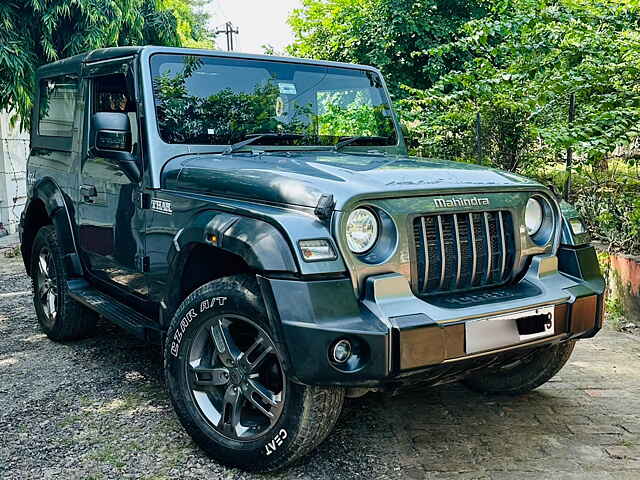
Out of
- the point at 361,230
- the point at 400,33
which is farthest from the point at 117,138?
the point at 400,33

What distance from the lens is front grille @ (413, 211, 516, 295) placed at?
3.08m

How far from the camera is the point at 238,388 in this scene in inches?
127

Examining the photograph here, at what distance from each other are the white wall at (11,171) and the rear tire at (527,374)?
9.15 meters

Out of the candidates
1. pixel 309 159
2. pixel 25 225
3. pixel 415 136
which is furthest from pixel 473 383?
pixel 415 136

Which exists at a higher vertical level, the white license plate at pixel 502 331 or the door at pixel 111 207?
the door at pixel 111 207

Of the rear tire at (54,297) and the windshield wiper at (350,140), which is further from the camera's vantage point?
the rear tire at (54,297)

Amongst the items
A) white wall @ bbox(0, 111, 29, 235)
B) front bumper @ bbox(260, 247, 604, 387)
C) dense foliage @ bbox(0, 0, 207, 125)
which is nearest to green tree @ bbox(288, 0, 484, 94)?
dense foliage @ bbox(0, 0, 207, 125)

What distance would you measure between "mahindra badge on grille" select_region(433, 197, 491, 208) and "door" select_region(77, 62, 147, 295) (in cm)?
170

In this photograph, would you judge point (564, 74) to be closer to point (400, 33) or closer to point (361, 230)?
point (361, 230)

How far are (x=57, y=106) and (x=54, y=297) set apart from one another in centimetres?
137

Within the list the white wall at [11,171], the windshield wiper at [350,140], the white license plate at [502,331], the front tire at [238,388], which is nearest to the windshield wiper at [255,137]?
the windshield wiper at [350,140]

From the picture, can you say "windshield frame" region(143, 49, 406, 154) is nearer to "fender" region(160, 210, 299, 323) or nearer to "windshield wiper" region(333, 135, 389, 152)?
"windshield wiper" region(333, 135, 389, 152)

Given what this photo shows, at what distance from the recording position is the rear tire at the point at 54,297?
16.4 feet

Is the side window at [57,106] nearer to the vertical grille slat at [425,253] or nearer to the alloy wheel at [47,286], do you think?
the alloy wheel at [47,286]
